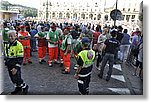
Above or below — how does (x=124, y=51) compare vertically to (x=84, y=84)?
above

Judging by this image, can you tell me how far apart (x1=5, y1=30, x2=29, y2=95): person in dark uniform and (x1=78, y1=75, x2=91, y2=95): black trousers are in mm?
562

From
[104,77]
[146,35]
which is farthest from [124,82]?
[146,35]

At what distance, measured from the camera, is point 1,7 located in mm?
3439

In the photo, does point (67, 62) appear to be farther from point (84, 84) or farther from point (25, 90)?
point (25, 90)

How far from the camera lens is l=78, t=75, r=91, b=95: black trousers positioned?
3.40m

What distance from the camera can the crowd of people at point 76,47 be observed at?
3383mm

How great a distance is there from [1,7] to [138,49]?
1.52 m

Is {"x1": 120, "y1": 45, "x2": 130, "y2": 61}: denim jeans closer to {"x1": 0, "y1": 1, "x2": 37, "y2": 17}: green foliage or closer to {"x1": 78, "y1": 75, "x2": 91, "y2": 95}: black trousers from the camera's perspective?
{"x1": 78, "y1": 75, "x2": 91, "y2": 95}: black trousers

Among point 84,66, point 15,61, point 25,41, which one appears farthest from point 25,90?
point 84,66

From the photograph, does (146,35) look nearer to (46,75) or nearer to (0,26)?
(46,75)

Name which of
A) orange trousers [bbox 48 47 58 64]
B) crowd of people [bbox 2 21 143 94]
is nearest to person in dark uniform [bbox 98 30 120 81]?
crowd of people [bbox 2 21 143 94]

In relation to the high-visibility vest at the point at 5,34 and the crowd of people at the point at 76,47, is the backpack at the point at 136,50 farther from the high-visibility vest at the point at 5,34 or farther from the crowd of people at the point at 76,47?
the high-visibility vest at the point at 5,34

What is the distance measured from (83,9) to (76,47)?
43cm

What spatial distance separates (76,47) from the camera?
12.0 feet
